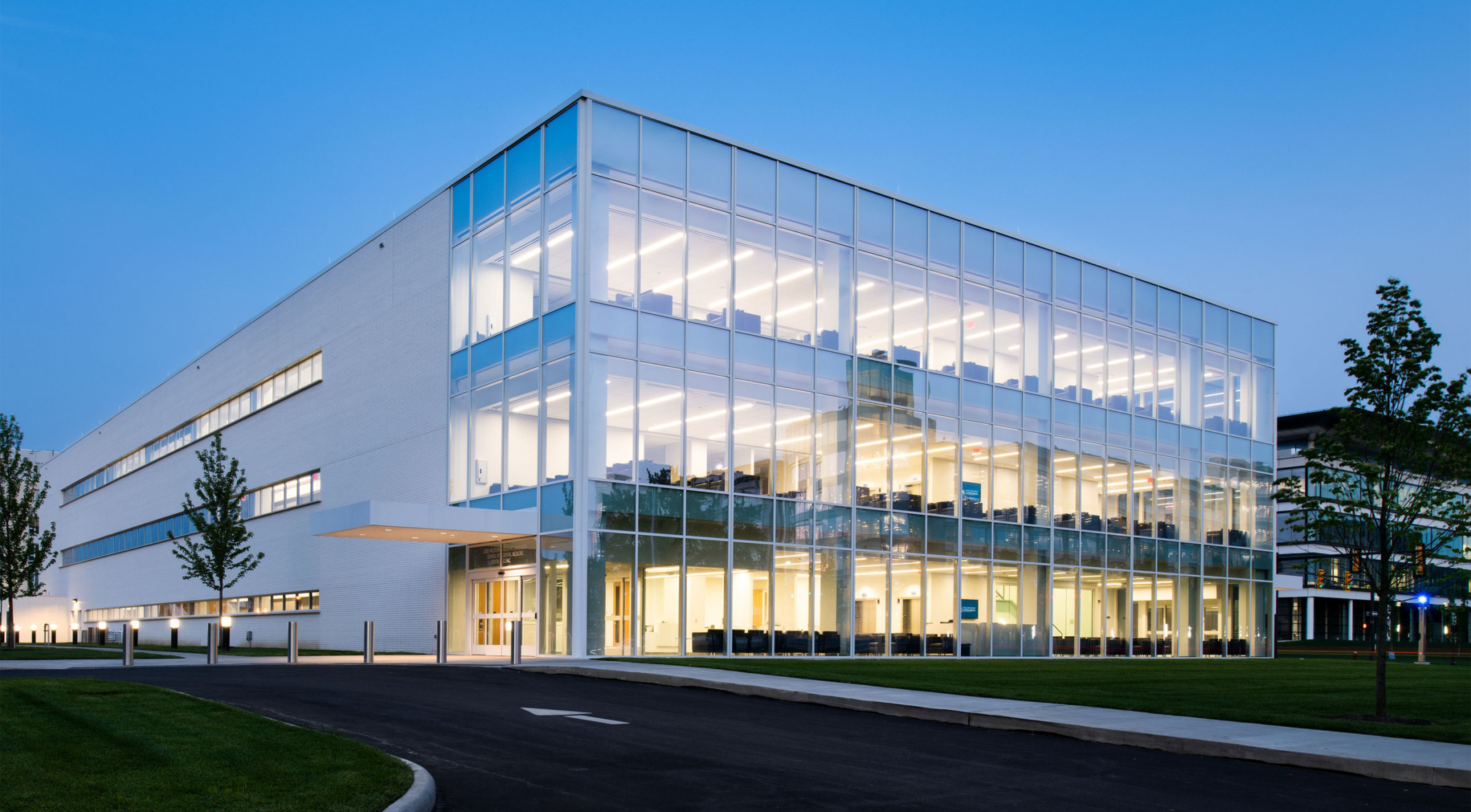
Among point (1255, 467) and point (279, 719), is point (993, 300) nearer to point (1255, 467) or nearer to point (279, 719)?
point (1255, 467)

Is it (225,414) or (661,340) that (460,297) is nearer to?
(661,340)

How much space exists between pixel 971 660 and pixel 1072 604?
29.4 feet

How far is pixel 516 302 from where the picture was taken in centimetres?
3241

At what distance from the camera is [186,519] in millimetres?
52844

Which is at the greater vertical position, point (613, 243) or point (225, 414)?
point (613, 243)

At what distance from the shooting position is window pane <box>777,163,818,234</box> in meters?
34.1

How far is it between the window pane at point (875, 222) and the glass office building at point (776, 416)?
9 centimetres

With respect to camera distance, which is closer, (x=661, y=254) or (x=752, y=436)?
(x=661, y=254)

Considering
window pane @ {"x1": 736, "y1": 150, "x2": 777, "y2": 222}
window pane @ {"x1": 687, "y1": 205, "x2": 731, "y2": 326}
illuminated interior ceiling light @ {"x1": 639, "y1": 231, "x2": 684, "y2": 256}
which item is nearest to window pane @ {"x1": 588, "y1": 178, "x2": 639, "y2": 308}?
illuminated interior ceiling light @ {"x1": 639, "y1": 231, "x2": 684, "y2": 256}

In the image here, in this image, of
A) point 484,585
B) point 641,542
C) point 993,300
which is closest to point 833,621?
point 641,542

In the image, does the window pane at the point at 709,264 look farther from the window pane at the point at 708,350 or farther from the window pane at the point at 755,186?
the window pane at the point at 755,186

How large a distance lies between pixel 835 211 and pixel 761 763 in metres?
25.9

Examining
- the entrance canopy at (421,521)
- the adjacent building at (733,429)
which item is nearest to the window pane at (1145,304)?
the adjacent building at (733,429)

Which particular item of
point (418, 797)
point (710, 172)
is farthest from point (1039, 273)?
point (418, 797)
